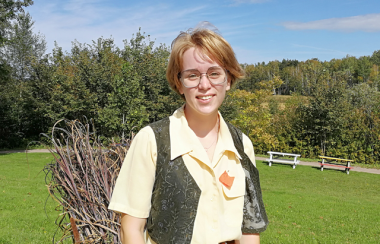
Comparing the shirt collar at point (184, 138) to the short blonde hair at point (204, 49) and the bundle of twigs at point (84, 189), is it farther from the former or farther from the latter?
the bundle of twigs at point (84, 189)

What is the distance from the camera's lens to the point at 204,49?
1.61 m

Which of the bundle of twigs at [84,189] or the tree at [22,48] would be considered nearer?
the bundle of twigs at [84,189]

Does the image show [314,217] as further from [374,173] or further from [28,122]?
[28,122]

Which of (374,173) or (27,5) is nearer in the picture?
(374,173)

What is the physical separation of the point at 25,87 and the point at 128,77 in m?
12.1

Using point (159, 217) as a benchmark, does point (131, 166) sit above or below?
above

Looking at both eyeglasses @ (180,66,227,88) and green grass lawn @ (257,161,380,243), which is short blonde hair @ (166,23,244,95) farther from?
green grass lawn @ (257,161,380,243)

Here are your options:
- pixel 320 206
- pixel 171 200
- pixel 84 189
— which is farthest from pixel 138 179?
pixel 320 206

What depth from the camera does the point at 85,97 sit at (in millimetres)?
23406

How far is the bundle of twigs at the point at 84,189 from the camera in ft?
8.75

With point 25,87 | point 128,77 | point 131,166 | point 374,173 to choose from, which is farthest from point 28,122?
point 131,166

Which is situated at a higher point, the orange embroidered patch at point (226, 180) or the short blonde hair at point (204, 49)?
the short blonde hair at point (204, 49)

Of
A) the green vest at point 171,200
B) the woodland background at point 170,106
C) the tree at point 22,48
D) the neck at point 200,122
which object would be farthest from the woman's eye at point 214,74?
the tree at point 22,48

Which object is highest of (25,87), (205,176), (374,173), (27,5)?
(27,5)
